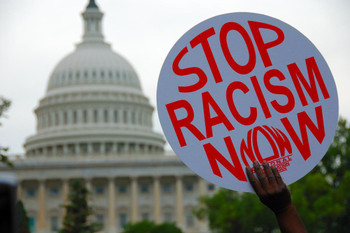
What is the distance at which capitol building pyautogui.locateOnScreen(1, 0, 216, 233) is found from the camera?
130500 mm

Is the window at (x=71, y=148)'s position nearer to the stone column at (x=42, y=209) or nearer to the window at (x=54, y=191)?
the window at (x=54, y=191)

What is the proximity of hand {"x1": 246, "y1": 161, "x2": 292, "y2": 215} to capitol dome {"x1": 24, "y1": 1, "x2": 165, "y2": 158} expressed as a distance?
132 m

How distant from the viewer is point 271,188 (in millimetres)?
6285

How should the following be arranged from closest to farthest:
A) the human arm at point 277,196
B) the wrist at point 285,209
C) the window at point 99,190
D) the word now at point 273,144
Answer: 1. the human arm at point 277,196
2. the wrist at point 285,209
3. the word now at point 273,144
4. the window at point 99,190

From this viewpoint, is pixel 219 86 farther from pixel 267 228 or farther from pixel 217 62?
pixel 267 228

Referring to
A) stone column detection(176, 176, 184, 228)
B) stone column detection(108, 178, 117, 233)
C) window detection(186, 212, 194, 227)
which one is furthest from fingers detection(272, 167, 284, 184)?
window detection(186, 212, 194, 227)

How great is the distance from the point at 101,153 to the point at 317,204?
70.7m

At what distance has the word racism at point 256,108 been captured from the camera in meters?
6.96

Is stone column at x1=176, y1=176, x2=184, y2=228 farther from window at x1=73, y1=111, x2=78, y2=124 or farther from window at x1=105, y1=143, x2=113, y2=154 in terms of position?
window at x1=73, y1=111, x2=78, y2=124

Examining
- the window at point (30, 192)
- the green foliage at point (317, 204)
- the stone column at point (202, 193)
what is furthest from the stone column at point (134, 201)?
the green foliage at point (317, 204)

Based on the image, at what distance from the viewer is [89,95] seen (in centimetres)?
15338

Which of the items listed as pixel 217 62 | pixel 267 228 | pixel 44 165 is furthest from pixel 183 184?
pixel 217 62

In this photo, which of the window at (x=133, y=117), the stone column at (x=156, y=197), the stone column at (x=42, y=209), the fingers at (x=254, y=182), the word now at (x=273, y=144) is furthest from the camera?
the window at (x=133, y=117)

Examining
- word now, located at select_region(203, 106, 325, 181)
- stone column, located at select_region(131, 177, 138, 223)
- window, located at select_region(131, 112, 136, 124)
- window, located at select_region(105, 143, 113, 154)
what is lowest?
word now, located at select_region(203, 106, 325, 181)
